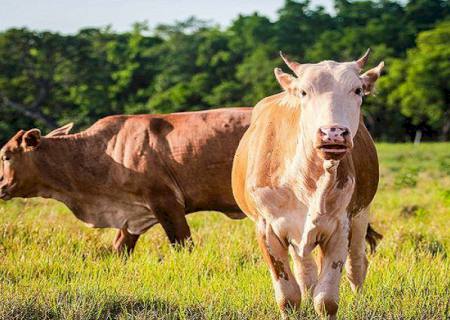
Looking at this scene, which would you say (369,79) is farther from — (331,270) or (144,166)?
(144,166)

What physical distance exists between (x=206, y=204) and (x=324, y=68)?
13.3 ft

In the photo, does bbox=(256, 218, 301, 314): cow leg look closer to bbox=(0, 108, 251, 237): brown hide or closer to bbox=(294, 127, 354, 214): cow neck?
bbox=(294, 127, 354, 214): cow neck

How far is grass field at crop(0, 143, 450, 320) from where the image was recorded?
5445mm

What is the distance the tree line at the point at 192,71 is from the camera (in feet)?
171

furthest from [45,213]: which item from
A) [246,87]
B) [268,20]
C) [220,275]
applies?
[268,20]

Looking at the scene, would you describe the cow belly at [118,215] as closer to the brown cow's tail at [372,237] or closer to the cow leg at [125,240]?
the cow leg at [125,240]

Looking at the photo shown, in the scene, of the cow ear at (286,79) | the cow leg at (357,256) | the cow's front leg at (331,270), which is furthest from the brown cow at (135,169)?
the cow ear at (286,79)

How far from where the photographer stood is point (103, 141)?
9039 mm

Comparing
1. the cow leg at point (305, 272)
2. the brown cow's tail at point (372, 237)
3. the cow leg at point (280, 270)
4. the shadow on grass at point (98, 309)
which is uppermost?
the cow leg at point (280, 270)

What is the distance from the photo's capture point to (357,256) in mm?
6504

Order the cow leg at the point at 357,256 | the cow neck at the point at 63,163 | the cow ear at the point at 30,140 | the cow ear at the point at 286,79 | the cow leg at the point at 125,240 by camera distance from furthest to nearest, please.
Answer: the cow neck at the point at 63,163 → the cow ear at the point at 30,140 → the cow leg at the point at 125,240 → the cow leg at the point at 357,256 → the cow ear at the point at 286,79

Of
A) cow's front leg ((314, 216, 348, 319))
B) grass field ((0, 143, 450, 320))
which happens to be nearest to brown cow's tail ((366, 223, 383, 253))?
grass field ((0, 143, 450, 320))

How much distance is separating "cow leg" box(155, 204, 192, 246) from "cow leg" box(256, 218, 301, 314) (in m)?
2.96

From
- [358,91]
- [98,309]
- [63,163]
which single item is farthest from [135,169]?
[358,91]
